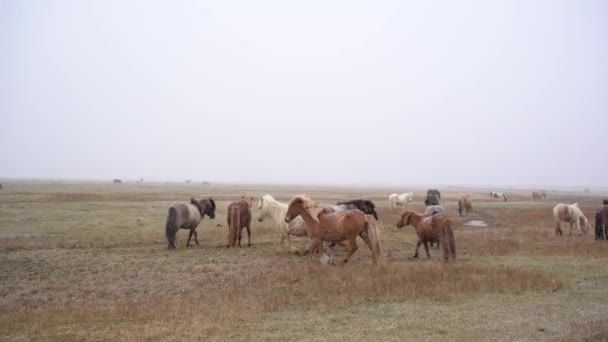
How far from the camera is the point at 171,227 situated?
19031 millimetres

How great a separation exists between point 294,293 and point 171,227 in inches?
379

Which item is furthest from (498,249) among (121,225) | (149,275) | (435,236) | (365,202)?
(121,225)

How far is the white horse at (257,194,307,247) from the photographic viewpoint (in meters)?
18.3

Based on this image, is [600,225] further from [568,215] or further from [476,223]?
[476,223]

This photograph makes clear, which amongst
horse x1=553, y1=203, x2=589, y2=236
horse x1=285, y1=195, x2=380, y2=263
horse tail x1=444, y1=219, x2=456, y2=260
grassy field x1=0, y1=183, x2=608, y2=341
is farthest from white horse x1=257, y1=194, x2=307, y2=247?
horse x1=553, y1=203, x2=589, y2=236

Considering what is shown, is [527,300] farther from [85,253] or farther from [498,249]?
[85,253]

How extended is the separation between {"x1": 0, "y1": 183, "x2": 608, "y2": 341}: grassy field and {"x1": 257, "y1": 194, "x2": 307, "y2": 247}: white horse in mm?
767

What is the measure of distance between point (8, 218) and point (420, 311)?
2752cm

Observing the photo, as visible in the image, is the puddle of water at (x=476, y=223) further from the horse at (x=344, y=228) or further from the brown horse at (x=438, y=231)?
the horse at (x=344, y=228)

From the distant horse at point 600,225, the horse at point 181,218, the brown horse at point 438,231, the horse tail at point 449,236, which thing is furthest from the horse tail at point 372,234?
the distant horse at point 600,225

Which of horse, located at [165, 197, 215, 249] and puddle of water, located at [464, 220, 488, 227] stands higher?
horse, located at [165, 197, 215, 249]

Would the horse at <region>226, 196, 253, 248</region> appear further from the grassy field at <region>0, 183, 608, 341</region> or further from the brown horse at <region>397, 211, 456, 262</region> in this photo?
the brown horse at <region>397, 211, 456, 262</region>

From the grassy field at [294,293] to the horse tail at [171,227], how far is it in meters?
0.49

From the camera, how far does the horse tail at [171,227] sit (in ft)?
61.8
